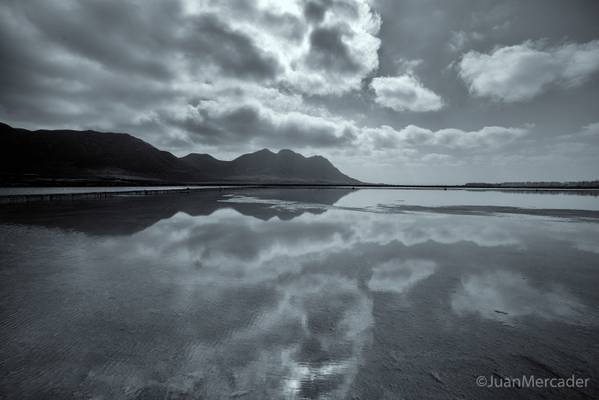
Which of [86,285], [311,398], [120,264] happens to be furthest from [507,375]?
[120,264]

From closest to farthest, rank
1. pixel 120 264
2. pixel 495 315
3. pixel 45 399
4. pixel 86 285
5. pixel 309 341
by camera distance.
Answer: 1. pixel 45 399
2. pixel 309 341
3. pixel 495 315
4. pixel 86 285
5. pixel 120 264

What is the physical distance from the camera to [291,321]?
6441 millimetres

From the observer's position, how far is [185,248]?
1331cm

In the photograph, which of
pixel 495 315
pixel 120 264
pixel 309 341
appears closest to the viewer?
pixel 309 341

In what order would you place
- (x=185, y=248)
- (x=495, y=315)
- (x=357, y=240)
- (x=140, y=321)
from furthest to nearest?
(x=357, y=240), (x=185, y=248), (x=495, y=315), (x=140, y=321)

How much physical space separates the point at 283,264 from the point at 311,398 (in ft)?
23.1

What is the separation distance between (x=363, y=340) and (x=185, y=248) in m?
10.3

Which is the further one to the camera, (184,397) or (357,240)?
(357,240)

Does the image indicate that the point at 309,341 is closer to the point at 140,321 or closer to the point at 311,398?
the point at 311,398

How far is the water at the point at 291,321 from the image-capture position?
440 centimetres

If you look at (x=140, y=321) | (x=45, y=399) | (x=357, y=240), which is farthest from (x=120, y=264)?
(x=357, y=240)

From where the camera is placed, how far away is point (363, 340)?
18.5ft

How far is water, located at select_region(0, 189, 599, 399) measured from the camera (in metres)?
4.40

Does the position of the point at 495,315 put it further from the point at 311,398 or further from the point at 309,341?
the point at 311,398
